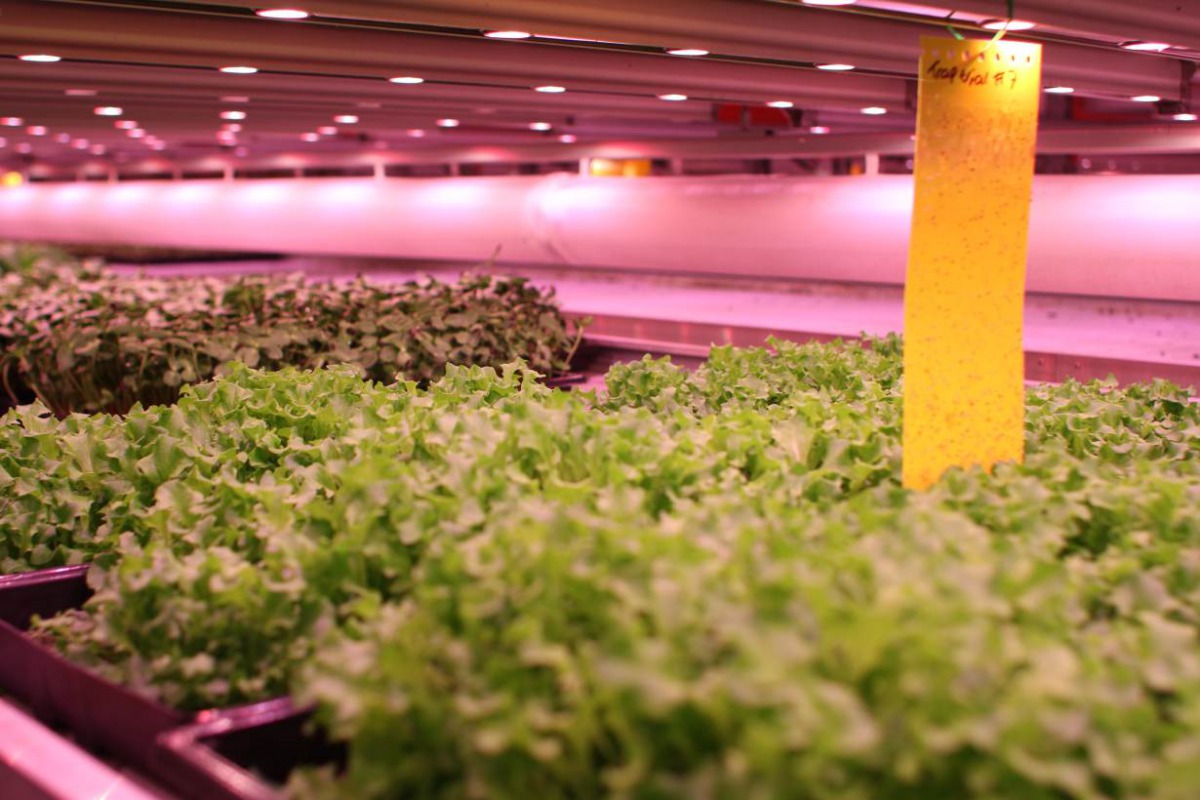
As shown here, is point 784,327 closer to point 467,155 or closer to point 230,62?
point 230,62

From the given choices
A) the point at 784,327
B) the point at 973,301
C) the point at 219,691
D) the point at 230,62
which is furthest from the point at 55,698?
the point at 784,327

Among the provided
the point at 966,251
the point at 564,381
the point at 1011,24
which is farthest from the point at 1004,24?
the point at 564,381

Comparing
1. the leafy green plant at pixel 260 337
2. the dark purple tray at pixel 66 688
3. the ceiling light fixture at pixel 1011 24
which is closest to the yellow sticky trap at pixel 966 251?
the ceiling light fixture at pixel 1011 24

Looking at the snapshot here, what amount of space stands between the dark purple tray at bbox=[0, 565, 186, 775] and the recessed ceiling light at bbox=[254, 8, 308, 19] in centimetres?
Answer: 127

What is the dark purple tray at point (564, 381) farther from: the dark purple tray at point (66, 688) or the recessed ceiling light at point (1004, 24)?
the dark purple tray at point (66, 688)

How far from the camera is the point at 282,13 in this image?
251cm

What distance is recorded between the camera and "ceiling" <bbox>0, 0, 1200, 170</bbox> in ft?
8.48

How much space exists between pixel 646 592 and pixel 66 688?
0.90 metres

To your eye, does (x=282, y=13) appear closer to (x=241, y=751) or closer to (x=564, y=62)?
(x=564, y=62)

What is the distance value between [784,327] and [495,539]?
125 inches

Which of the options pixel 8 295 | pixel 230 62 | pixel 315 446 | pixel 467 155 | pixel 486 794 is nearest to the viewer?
pixel 486 794

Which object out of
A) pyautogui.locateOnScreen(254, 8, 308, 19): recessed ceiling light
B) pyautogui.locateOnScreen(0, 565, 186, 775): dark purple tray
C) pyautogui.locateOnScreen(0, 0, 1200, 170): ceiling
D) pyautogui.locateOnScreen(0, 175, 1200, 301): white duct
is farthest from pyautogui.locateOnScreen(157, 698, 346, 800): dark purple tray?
pyautogui.locateOnScreen(0, 175, 1200, 301): white duct

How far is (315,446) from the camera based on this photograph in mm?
1893

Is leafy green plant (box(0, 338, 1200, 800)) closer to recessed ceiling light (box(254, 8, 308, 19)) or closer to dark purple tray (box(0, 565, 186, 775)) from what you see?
dark purple tray (box(0, 565, 186, 775))
